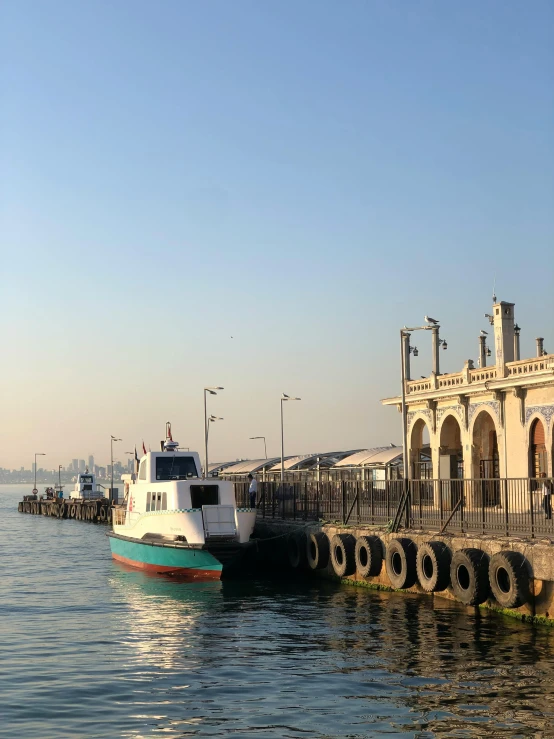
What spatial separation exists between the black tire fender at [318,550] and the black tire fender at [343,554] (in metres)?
0.88

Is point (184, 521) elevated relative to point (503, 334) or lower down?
lower down

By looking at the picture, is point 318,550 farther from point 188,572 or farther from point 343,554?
point 188,572

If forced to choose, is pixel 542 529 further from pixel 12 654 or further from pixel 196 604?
pixel 12 654

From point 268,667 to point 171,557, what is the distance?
15.2 metres

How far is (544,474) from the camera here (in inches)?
1455

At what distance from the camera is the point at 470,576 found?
24906mm

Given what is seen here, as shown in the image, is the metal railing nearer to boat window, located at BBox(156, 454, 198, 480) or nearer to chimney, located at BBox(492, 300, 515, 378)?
boat window, located at BBox(156, 454, 198, 480)

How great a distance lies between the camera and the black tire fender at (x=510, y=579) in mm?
23016

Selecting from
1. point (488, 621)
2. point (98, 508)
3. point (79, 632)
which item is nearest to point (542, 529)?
point (488, 621)

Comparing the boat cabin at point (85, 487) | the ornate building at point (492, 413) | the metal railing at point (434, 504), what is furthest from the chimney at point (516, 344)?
the boat cabin at point (85, 487)

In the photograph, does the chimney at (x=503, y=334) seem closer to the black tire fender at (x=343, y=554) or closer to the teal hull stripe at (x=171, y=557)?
the black tire fender at (x=343, y=554)

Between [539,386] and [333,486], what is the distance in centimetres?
911

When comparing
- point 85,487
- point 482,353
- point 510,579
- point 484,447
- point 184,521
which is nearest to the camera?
point 510,579

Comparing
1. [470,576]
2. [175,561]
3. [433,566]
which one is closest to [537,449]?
[433,566]
